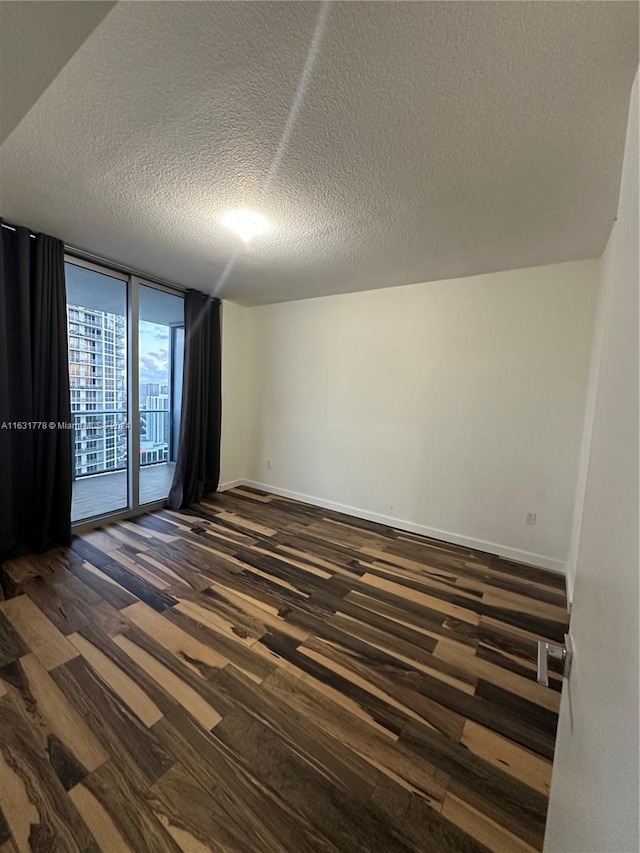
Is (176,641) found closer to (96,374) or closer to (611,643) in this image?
(611,643)

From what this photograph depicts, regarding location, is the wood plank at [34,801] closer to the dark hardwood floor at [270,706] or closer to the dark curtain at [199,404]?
the dark hardwood floor at [270,706]

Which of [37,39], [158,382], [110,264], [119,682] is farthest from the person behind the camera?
[158,382]

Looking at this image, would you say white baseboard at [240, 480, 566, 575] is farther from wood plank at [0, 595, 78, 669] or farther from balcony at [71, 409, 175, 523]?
wood plank at [0, 595, 78, 669]

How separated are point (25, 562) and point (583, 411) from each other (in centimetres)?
455

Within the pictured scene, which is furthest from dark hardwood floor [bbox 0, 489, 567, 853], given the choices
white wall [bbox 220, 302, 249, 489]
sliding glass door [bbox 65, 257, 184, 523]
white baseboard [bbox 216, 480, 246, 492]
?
white wall [bbox 220, 302, 249, 489]

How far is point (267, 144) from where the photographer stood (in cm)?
146

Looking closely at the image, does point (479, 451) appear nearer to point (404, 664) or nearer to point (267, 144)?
point (404, 664)

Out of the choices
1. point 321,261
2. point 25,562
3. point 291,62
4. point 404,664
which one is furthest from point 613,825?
point 25,562

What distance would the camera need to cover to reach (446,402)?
124 inches

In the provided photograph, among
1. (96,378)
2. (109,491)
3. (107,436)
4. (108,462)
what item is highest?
(96,378)

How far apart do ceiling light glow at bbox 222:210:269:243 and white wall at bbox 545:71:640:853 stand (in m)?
1.89

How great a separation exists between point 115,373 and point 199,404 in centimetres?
90

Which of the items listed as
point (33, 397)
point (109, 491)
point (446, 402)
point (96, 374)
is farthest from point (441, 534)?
point (96, 374)

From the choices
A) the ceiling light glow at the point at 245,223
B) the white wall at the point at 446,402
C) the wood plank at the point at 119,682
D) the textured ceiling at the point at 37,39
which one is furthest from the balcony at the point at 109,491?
the textured ceiling at the point at 37,39
